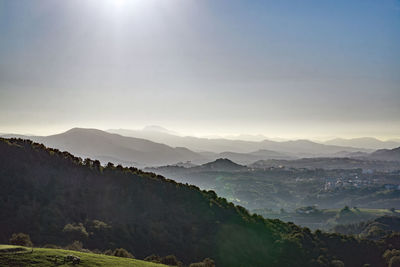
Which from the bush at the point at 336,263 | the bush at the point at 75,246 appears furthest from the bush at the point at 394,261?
the bush at the point at 75,246

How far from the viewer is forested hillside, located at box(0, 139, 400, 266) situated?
4018 centimetres

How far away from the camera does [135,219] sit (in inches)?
2003

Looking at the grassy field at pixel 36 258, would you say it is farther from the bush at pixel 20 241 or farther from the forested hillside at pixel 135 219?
the forested hillside at pixel 135 219

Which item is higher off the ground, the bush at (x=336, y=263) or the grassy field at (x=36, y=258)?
the grassy field at (x=36, y=258)

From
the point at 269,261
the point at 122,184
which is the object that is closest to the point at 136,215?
the point at 122,184

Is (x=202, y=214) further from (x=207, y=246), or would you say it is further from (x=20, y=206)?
(x=20, y=206)

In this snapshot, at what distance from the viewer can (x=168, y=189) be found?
2448 inches

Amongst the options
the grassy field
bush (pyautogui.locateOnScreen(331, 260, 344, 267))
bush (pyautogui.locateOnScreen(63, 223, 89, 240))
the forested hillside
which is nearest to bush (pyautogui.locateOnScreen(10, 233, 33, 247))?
the forested hillside

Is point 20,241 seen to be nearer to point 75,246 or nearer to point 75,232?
point 75,246

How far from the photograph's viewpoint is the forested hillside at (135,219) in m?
40.2

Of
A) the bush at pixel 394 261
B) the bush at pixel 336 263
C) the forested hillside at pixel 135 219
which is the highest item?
the forested hillside at pixel 135 219

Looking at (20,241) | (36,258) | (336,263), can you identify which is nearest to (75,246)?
(20,241)

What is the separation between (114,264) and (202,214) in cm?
3897

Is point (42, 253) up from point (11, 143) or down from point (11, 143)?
down
